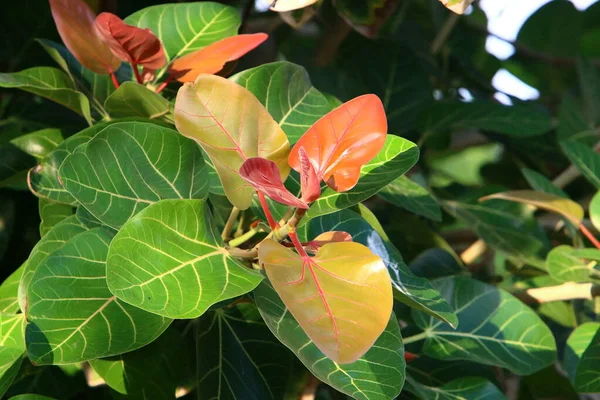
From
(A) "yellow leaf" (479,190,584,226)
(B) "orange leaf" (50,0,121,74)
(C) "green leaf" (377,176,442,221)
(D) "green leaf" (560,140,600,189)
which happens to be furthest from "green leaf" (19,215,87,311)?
(D) "green leaf" (560,140,600,189)

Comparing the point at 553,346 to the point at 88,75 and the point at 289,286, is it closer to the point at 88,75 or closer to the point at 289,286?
the point at 289,286

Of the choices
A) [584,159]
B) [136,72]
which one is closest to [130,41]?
[136,72]

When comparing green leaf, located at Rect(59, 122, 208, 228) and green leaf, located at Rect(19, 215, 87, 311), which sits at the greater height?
green leaf, located at Rect(59, 122, 208, 228)

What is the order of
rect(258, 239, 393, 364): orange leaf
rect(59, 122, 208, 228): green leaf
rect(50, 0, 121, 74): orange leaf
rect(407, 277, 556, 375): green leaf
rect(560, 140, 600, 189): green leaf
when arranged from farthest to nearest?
rect(560, 140, 600, 189): green leaf, rect(407, 277, 556, 375): green leaf, rect(50, 0, 121, 74): orange leaf, rect(59, 122, 208, 228): green leaf, rect(258, 239, 393, 364): orange leaf

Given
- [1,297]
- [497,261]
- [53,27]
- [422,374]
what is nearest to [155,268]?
[1,297]

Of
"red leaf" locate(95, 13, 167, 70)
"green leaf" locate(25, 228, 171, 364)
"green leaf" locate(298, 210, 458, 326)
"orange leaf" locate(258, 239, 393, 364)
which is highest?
"red leaf" locate(95, 13, 167, 70)

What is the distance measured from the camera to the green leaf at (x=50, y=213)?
0.76 meters

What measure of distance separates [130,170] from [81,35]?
0.19 m

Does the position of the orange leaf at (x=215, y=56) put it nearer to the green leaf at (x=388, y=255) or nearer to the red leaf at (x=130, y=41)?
the red leaf at (x=130, y=41)

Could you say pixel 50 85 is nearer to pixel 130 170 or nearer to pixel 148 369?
pixel 130 170

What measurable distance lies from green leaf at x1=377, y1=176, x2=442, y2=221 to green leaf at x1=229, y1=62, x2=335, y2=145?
17 centimetres

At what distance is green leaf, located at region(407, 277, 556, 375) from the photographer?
0.84 meters

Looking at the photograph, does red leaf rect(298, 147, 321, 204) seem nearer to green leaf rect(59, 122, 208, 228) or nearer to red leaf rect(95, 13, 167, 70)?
green leaf rect(59, 122, 208, 228)

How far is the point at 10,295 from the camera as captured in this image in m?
0.75
